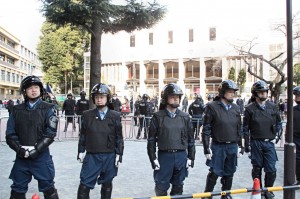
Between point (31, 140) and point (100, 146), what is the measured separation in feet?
3.00

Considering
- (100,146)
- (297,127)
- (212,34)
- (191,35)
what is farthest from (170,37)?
(100,146)

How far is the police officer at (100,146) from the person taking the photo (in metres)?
4.83

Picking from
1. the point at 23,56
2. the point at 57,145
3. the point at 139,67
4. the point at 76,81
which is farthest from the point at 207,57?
the point at 23,56

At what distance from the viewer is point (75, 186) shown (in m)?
6.67

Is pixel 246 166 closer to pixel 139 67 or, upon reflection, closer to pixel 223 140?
pixel 223 140

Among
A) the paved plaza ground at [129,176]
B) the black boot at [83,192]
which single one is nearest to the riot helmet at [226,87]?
the paved plaza ground at [129,176]

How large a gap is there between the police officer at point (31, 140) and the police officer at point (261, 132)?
3.18m

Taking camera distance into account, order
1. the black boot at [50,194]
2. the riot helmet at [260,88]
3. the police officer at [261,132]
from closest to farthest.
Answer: the black boot at [50,194] → the police officer at [261,132] → the riot helmet at [260,88]

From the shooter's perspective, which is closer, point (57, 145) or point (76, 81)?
point (57, 145)

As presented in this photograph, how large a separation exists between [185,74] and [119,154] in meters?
41.6

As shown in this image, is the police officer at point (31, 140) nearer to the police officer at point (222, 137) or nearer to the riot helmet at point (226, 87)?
the police officer at point (222, 137)

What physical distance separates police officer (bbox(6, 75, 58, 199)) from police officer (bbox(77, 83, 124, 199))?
48 cm

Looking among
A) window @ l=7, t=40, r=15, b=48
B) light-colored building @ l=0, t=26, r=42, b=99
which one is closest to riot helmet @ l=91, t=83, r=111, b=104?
light-colored building @ l=0, t=26, r=42, b=99

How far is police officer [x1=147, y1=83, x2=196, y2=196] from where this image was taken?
5027mm
